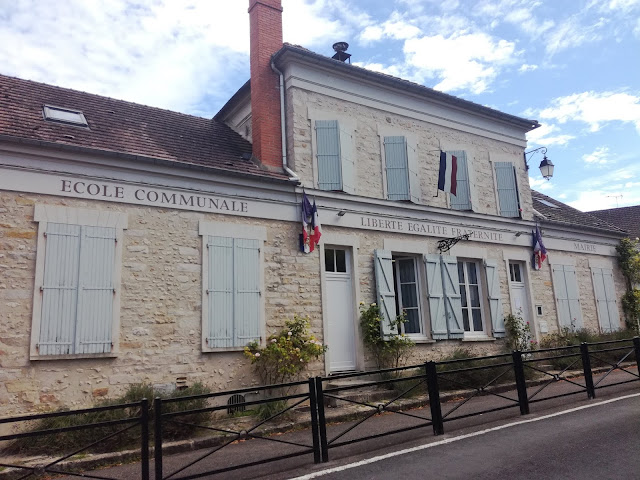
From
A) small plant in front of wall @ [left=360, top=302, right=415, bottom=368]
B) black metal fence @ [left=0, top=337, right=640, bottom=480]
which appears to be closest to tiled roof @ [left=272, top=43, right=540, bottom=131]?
small plant in front of wall @ [left=360, top=302, right=415, bottom=368]

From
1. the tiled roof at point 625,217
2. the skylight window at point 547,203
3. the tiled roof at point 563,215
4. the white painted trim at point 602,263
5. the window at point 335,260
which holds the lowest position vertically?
the window at point 335,260

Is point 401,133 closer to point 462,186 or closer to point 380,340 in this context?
point 462,186

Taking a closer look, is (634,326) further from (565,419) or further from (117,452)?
(117,452)

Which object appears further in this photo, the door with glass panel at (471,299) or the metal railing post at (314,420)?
the door with glass panel at (471,299)

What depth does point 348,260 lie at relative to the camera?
10156 mm

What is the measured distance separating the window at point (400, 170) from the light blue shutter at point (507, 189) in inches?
114

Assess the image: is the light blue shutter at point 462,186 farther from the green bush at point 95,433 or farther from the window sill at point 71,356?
the window sill at point 71,356

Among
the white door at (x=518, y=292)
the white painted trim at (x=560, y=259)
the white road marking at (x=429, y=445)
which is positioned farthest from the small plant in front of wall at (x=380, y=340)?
the white painted trim at (x=560, y=259)

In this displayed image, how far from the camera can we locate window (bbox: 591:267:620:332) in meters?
14.2

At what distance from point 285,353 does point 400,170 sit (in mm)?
5009

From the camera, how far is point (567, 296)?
1355 centimetres

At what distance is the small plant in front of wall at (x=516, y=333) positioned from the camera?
11883mm

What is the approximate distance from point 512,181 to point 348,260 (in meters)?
5.75

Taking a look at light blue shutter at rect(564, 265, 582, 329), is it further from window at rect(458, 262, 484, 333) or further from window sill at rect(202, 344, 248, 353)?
window sill at rect(202, 344, 248, 353)
